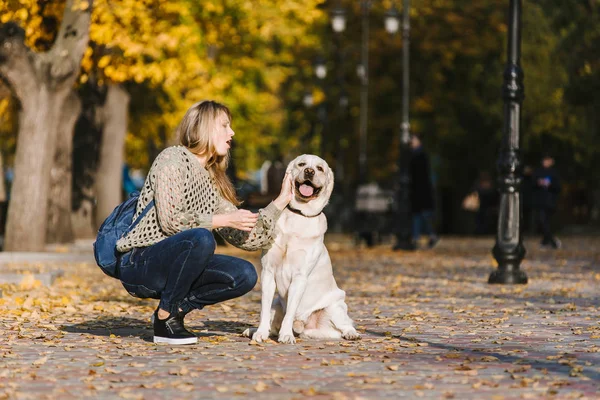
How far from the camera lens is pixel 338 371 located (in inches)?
322

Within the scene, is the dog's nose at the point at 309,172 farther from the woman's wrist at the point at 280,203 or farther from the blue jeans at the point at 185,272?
the blue jeans at the point at 185,272

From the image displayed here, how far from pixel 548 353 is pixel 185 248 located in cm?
242

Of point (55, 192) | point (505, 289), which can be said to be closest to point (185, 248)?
point (505, 289)

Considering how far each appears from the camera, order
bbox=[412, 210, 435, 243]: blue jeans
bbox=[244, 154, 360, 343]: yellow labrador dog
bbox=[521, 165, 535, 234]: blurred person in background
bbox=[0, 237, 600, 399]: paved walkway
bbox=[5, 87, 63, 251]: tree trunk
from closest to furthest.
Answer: bbox=[0, 237, 600, 399]: paved walkway → bbox=[244, 154, 360, 343]: yellow labrador dog → bbox=[5, 87, 63, 251]: tree trunk → bbox=[412, 210, 435, 243]: blue jeans → bbox=[521, 165, 535, 234]: blurred person in background

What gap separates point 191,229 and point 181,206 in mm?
164

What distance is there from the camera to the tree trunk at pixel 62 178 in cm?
2506

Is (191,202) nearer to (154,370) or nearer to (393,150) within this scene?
(154,370)

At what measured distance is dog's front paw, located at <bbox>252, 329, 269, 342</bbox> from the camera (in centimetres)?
973

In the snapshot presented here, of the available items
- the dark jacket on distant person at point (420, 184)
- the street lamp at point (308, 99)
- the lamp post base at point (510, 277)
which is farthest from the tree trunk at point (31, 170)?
the street lamp at point (308, 99)

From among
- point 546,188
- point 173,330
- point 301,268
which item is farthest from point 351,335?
point 546,188

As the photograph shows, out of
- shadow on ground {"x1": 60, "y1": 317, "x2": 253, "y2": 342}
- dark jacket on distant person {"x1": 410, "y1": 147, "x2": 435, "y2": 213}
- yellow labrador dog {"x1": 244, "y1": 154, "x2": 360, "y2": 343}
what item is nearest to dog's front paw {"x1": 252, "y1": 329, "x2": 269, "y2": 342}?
yellow labrador dog {"x1": 244, "y1": 154, "x2": 360, "y2": 343}

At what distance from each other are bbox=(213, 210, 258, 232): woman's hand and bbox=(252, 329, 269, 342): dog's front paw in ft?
3.03

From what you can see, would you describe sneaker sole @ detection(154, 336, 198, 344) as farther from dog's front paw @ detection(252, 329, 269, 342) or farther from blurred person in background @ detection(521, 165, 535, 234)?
blurred person in background @ detection(521, 165, 535, 234)

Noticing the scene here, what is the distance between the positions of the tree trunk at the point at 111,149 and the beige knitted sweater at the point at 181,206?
64.2ft
